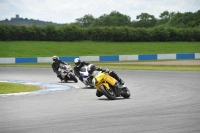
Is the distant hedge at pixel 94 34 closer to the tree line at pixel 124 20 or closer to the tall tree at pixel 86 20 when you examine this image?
the tree line at pixel 124 20

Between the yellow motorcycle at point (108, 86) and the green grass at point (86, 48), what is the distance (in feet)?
113

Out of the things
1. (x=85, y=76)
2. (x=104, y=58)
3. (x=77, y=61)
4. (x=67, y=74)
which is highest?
(x=77, y=61)

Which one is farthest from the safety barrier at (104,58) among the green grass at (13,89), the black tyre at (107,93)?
the black tyre at (107,93)

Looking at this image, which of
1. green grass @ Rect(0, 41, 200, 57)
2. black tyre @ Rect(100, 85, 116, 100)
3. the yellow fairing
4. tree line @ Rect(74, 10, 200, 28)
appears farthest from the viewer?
tree line @ Rect(74, 10, 200, 28)

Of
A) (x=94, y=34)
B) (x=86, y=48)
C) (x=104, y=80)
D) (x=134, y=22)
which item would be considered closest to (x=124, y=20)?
(x=134, y=22)

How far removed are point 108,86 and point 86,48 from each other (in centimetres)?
4352

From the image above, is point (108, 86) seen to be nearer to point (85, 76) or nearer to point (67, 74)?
point (85, 76)

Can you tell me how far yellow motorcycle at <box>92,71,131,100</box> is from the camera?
13742 millimetres

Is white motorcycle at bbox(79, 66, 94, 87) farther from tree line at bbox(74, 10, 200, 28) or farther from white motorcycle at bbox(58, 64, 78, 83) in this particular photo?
tree line at bbox(74, 10, 200, 28)

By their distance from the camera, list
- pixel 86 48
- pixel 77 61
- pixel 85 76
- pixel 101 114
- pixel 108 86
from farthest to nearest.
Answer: pixel 86 48 → pixel 77 61 → pixel 85 76 → pixel 108 86 → pixel 101 114

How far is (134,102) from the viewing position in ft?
→ 41.8

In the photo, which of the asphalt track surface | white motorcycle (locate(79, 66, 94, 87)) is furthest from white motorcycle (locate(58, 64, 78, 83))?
the asphalt track surface

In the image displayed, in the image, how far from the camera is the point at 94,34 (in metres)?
65.5

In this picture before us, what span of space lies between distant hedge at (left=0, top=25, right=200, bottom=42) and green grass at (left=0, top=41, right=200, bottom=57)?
1.89 metres
